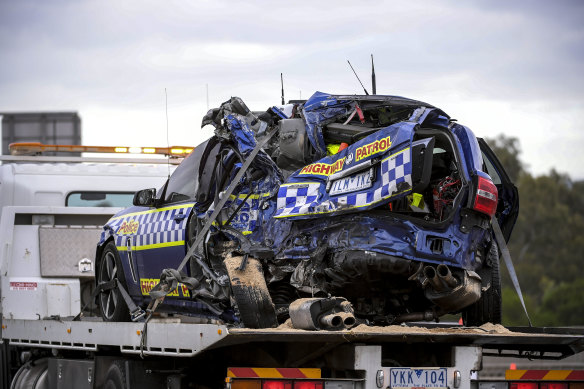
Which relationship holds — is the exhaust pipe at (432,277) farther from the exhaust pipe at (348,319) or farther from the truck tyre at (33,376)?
the truck tyre at (33,376)

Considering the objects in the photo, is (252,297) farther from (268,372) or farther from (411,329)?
(411,329)

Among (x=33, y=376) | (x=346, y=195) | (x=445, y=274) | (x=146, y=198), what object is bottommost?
(x=33, y=376)

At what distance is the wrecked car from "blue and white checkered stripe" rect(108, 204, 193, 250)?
0.10ft

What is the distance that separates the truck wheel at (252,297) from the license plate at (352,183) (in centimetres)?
80

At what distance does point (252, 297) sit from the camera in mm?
7660

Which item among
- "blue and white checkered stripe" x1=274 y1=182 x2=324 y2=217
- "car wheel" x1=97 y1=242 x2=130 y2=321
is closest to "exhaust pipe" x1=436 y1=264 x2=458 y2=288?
"blue and white checkered stripe" x1=274 y1=182 x2=324 y2=217

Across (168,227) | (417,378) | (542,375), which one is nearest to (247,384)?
(417,378)

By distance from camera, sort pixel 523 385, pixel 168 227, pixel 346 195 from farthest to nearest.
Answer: pixel 168 227 < pixel 523 385 < pixel 346 195

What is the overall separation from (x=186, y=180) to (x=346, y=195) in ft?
7.20

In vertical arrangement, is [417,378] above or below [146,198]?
below

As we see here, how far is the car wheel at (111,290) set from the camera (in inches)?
392

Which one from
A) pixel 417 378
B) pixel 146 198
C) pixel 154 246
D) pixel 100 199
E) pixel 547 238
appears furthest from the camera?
pixel 547 238

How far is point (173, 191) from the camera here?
30.8ft

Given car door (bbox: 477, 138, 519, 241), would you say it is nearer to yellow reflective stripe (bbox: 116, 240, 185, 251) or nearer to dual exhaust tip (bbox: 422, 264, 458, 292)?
dual exhaust tip (bbox: 422, 264, 458, 292)
